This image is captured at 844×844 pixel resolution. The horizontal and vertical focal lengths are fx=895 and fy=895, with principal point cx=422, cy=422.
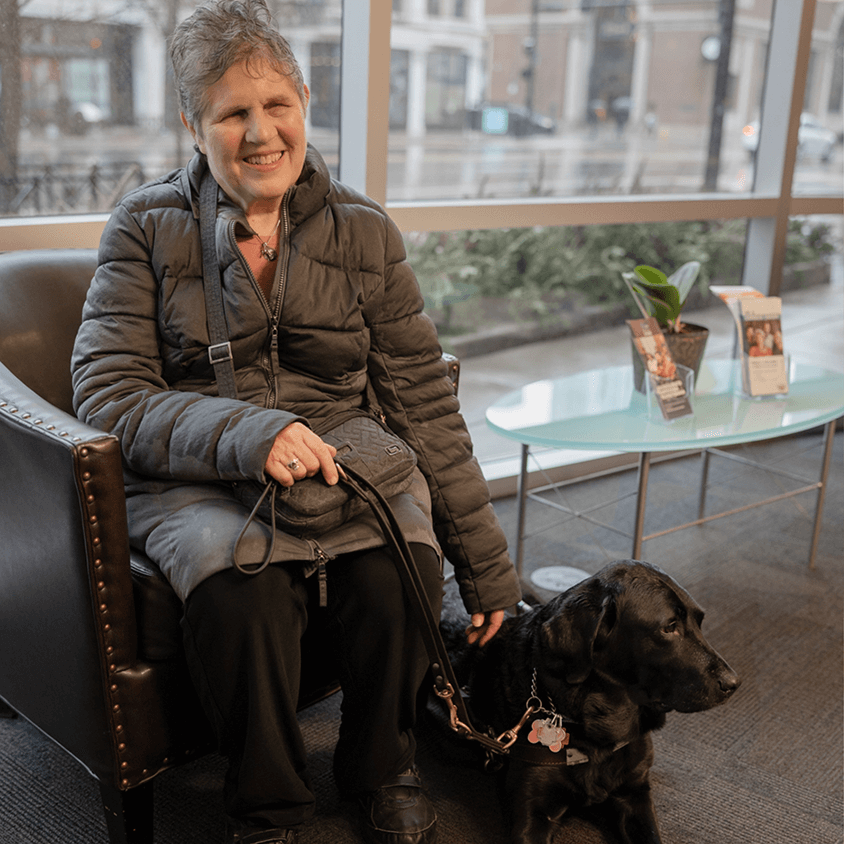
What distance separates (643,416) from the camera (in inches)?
93.0

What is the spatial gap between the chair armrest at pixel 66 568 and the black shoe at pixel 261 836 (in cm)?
22

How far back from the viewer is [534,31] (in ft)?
10.1

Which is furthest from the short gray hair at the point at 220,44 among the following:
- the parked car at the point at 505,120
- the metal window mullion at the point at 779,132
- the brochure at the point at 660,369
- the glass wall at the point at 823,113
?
the glass wall at the point at 823,113

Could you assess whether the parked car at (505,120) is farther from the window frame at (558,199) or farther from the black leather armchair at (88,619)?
the black leather armchair at (88,619)

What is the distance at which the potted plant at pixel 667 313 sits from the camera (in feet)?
7.97

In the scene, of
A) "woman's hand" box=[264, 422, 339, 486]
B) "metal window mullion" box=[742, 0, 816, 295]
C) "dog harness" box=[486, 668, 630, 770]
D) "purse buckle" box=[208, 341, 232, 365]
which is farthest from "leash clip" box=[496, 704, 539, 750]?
"metal window mullion" box=[742, 0, 816, 295]

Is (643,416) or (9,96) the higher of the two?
(9,96)

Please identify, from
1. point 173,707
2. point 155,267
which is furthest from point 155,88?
point 173,707

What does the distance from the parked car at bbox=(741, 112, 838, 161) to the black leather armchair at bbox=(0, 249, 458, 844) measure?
3.10 meters

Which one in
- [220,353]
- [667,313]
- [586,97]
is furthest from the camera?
[586,97]

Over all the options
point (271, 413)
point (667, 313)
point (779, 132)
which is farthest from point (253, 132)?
point (779, 132)

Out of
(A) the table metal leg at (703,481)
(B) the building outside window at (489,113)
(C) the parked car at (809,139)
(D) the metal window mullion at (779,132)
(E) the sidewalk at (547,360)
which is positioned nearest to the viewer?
(B) the building outside window at (489,113)

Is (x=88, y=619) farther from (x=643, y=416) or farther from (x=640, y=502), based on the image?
(x=643, y=416)

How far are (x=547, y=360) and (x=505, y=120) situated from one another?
0.91 meters
